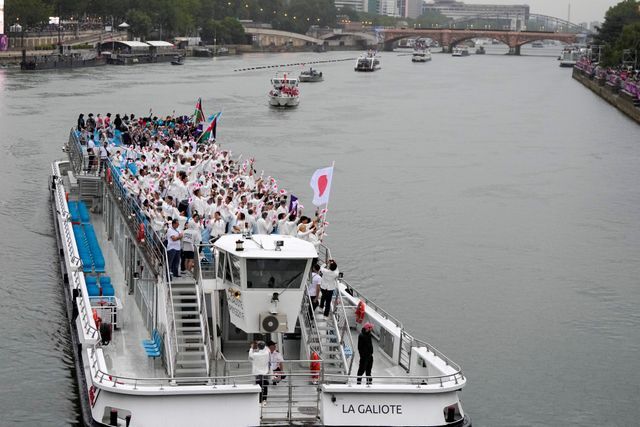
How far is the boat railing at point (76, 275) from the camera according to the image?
16.2m

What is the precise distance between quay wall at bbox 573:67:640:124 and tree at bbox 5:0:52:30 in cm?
5029

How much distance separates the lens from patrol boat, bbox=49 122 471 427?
1397 centimetres

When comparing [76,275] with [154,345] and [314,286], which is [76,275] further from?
[314,286]

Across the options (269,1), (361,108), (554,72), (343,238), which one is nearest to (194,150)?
(343,238)

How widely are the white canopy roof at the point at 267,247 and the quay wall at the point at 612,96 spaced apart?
51472 millimetres

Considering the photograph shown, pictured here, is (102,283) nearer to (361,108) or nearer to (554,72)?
(361,108)

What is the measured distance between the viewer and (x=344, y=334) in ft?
54.5

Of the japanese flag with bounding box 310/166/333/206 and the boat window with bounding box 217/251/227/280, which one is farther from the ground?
the japanese flag with bounding box 310/166/333/206

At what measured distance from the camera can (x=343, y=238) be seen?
98.9 ft

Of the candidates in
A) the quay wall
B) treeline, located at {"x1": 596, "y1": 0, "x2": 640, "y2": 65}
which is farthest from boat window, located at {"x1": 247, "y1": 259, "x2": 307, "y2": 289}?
treeline, located at {"x1": 596, "y1": 0, "x2": 640, "y2": 65}

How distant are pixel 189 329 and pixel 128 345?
1.67 meters

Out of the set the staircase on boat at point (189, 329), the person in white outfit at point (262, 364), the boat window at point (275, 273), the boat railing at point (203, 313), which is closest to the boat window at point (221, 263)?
the boat railing at point (203, 313)

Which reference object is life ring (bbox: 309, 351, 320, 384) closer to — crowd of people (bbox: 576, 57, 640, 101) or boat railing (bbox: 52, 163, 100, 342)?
boat railing (bbox: 52, 163, 100, 342)

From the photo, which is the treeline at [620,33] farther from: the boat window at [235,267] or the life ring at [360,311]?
the boat window at [235,267]
